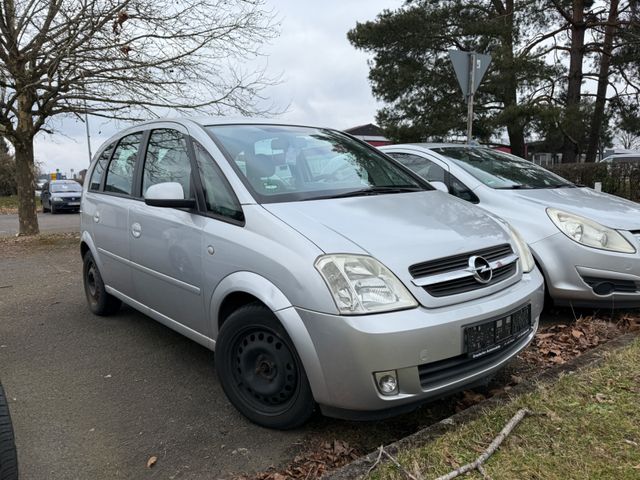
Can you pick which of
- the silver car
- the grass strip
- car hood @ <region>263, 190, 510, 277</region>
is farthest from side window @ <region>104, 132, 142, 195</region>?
the grass strip

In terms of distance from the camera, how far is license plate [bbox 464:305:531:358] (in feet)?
8.07

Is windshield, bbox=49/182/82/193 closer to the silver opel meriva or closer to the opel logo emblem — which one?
the silver opel meriva

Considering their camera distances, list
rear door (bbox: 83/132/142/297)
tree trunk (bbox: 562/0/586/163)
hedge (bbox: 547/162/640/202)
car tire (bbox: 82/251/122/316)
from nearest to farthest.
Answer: rear door (bbox: 83/132/142/297) < car tire (bbox: 82/251/122/316) < hedge (bbox: 547/162/640/202) < tree trunk (bbox: 562/0/586/163)

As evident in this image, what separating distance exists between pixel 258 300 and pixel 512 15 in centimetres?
1699

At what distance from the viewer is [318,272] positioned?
7.73 ft

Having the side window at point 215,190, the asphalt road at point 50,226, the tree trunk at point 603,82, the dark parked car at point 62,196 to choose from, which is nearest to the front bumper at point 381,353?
the side window at point 215,190

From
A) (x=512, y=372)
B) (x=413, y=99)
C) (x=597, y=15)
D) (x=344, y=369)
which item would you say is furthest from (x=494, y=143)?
(x=344, y=369)

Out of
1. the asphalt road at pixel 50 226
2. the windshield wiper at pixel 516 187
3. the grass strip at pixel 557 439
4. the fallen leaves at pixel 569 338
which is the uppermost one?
the windshield wiper at pixel 516 187

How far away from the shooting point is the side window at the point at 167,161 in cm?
341

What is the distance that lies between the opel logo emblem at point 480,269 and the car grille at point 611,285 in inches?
68.2

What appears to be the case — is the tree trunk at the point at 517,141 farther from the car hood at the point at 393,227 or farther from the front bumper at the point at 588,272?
the car hood at the point at 393,227

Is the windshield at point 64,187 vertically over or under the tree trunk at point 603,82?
under

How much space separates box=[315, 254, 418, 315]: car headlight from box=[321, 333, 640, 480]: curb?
611 mm

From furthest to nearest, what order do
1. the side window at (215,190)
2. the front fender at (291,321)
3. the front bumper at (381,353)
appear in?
the side window at (215,190) < the front fender at (291,321) < the front bumper at (381,353)
